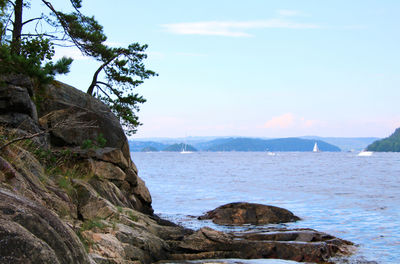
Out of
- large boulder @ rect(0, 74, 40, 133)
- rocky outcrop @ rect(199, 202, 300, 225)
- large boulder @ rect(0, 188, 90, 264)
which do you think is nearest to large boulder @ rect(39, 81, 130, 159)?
large boulder @ rect(0, 74, 40, 133)

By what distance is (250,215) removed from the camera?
78.9 feet

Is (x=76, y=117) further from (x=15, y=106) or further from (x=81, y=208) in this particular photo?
(x=81, y=208)

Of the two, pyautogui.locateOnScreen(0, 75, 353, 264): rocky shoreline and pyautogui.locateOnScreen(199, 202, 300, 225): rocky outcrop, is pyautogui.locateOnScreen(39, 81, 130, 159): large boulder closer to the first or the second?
pyautogui.locateOnScreen(0, 75, 353, 264): rocky shoreline

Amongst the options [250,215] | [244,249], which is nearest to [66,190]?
[244,249]

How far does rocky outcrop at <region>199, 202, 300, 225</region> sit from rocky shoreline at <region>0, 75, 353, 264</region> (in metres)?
0.06

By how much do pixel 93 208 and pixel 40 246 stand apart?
26.6 feet

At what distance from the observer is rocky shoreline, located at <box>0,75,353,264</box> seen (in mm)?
5578

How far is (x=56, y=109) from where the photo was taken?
1961cm

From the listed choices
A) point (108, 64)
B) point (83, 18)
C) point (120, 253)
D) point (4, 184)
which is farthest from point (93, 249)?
point (108, 64)

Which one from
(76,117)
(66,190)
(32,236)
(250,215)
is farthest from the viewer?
(250,215)

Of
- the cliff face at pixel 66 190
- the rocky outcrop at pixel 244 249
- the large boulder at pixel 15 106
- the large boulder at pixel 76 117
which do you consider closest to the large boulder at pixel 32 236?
the cliff face at pixel 66 190

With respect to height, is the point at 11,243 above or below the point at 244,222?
above

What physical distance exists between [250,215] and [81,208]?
12901 millimetres

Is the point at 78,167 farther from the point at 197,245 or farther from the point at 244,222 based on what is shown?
the point at 244,222
